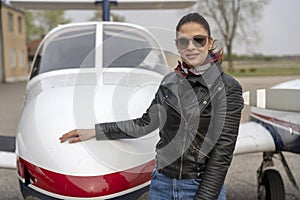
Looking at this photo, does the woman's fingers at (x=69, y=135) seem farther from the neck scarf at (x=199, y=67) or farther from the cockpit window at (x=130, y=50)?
the cockpit window at (x=130, y=50)

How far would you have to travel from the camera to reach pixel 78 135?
2.54 m

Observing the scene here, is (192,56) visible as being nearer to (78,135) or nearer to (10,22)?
(78,135)

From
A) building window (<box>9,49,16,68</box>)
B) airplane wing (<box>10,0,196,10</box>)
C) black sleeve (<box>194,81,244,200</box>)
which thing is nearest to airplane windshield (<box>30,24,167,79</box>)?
airplane wing (<box>10,0,196,10</box>)

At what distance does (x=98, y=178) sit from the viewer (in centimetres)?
237

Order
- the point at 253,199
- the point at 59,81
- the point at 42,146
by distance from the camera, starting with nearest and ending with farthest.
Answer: the point at 42,146
the point at 59,81
the point at 253,199

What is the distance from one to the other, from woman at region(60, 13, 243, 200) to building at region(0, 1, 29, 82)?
104ft

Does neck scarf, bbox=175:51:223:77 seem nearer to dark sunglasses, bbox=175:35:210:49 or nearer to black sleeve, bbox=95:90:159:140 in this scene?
dark sunglasses, bbox=175:35:210:49

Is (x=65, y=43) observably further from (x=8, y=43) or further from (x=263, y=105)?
(x=8, y=43)

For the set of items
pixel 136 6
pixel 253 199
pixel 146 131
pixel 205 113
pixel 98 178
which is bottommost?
pixel 253 199

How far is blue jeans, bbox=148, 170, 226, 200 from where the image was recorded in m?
2.03

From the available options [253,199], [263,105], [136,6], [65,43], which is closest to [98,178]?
[263,105]

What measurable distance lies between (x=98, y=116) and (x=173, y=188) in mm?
864

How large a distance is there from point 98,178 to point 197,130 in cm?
71

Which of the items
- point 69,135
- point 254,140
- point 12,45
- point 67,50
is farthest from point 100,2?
point 12,45
